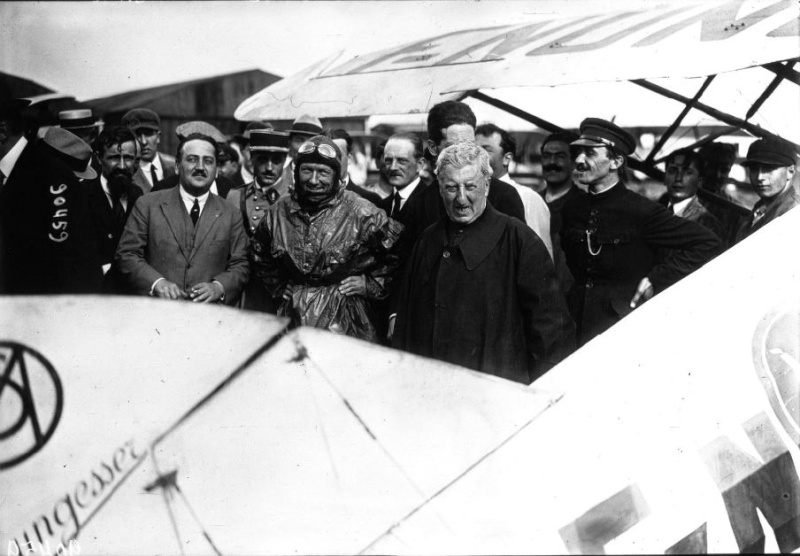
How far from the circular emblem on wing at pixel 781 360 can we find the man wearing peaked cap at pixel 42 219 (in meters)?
2.71

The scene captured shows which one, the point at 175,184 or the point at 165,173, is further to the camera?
the point at 165,173

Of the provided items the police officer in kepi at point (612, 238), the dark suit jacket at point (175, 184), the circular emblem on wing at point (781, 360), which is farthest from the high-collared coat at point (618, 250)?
the dark suit jacket at point (175, 184)

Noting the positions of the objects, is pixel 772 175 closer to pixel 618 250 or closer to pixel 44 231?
pixel 618 250

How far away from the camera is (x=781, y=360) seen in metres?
3.79

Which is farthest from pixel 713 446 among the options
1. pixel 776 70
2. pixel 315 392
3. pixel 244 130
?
pixel 244 130

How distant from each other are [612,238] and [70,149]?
7.92ft

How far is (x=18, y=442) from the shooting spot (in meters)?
3.84

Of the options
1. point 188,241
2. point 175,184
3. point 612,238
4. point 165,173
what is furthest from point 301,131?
point 612,238

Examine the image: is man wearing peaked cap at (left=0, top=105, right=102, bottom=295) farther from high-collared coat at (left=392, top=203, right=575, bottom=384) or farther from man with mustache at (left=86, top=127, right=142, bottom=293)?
high-collared coat at (left=392, top=203, right=575, bottom=384)

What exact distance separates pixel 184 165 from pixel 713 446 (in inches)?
100

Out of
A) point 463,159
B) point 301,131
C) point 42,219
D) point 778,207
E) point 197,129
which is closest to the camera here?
point 463,159

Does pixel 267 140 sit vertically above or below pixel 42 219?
above

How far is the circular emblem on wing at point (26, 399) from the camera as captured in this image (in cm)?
382

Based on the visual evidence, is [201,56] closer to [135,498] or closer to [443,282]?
[443,282]
